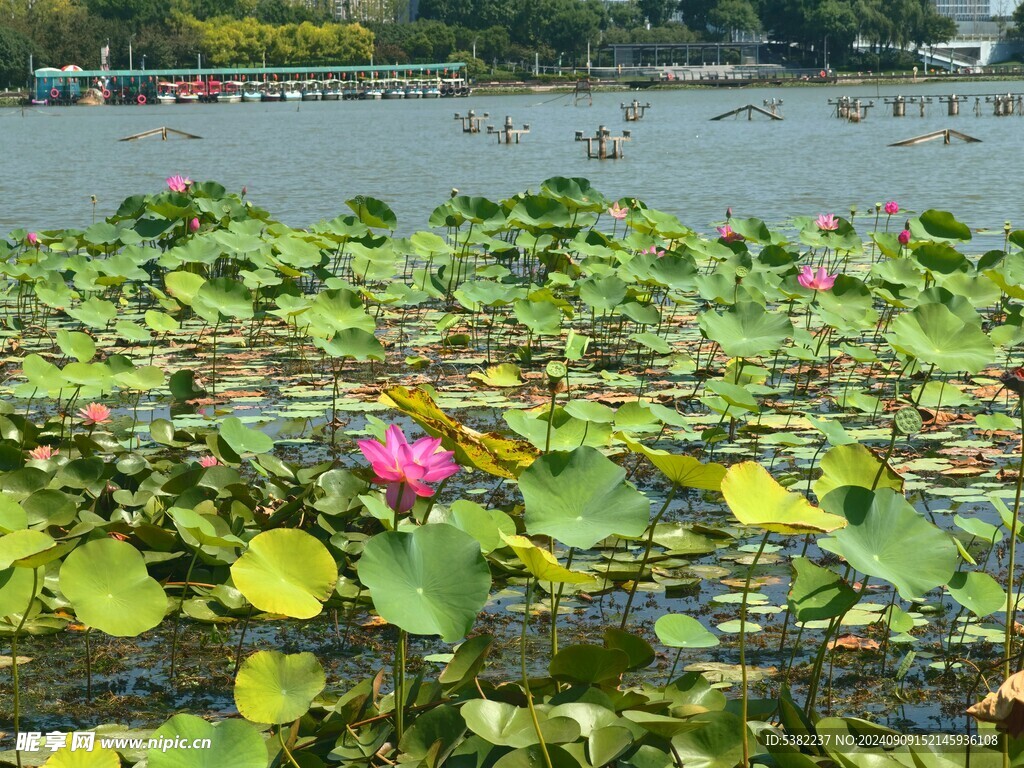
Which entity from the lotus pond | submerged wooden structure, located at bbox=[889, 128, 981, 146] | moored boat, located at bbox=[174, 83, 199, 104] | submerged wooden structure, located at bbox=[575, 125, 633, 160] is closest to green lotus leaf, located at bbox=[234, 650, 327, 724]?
the lotus pond

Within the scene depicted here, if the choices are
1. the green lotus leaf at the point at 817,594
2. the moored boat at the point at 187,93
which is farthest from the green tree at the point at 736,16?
the green lotus leaf at the point at 817,594

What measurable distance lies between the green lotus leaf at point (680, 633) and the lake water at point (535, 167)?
9258 millimetres

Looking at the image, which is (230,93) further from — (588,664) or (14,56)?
(588,664)

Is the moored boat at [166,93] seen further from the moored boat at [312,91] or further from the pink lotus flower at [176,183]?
the pink lotus flower at [176,183]

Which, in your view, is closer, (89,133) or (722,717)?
(722,717)

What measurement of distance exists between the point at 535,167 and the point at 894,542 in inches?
832

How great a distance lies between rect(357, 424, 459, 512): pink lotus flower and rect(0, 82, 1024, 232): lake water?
953 centimetres

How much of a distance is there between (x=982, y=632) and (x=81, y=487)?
6.95 feet

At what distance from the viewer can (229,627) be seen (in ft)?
8.55

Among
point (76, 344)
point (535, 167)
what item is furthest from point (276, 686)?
point (535, 167)

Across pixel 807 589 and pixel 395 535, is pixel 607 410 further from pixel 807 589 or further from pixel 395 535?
pixel 395 535

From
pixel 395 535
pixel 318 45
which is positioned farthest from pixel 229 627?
pixel 318 45

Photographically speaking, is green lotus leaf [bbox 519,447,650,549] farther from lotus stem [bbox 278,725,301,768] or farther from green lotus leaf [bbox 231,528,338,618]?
lotus stem [bbox 278,725,301,768]

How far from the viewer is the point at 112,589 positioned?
198cm
